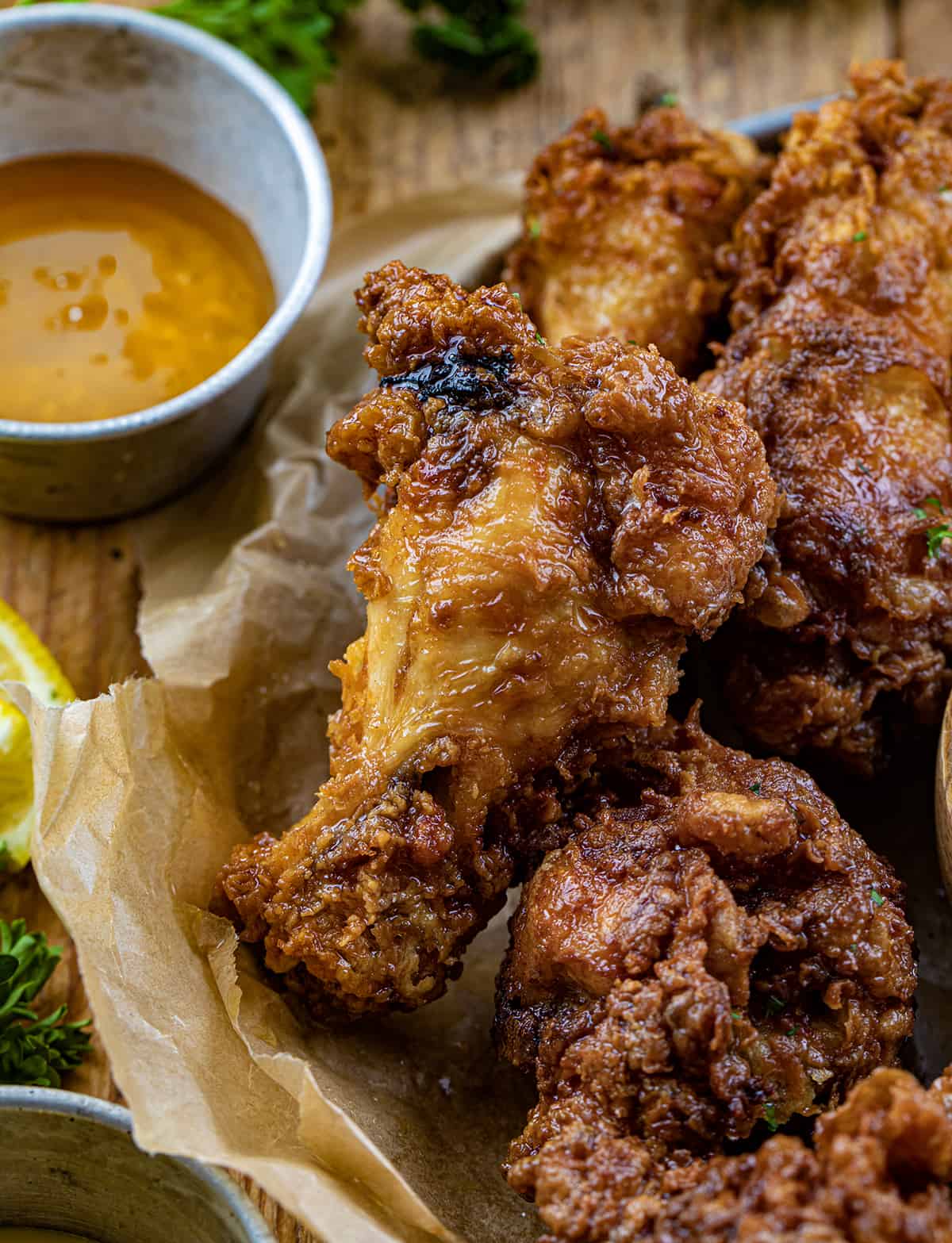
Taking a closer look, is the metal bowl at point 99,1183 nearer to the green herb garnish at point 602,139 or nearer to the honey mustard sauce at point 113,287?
the honey mustard sauce at point 113,287

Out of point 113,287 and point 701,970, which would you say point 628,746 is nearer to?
point 701,970

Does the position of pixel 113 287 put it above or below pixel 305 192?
below

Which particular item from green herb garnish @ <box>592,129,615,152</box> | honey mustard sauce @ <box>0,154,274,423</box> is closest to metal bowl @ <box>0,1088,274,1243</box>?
honey mustard sauce @ <box>0,154,274,423</box>

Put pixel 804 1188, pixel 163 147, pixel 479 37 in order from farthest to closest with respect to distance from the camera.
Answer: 1. pixel 479 37
2. pixel 163 147
3. pixel 804 1188

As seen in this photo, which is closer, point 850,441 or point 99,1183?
point 99,1183

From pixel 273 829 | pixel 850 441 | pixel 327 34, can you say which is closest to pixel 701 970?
pixel 850 441

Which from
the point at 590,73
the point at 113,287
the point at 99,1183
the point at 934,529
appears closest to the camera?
the point at 99,1183
